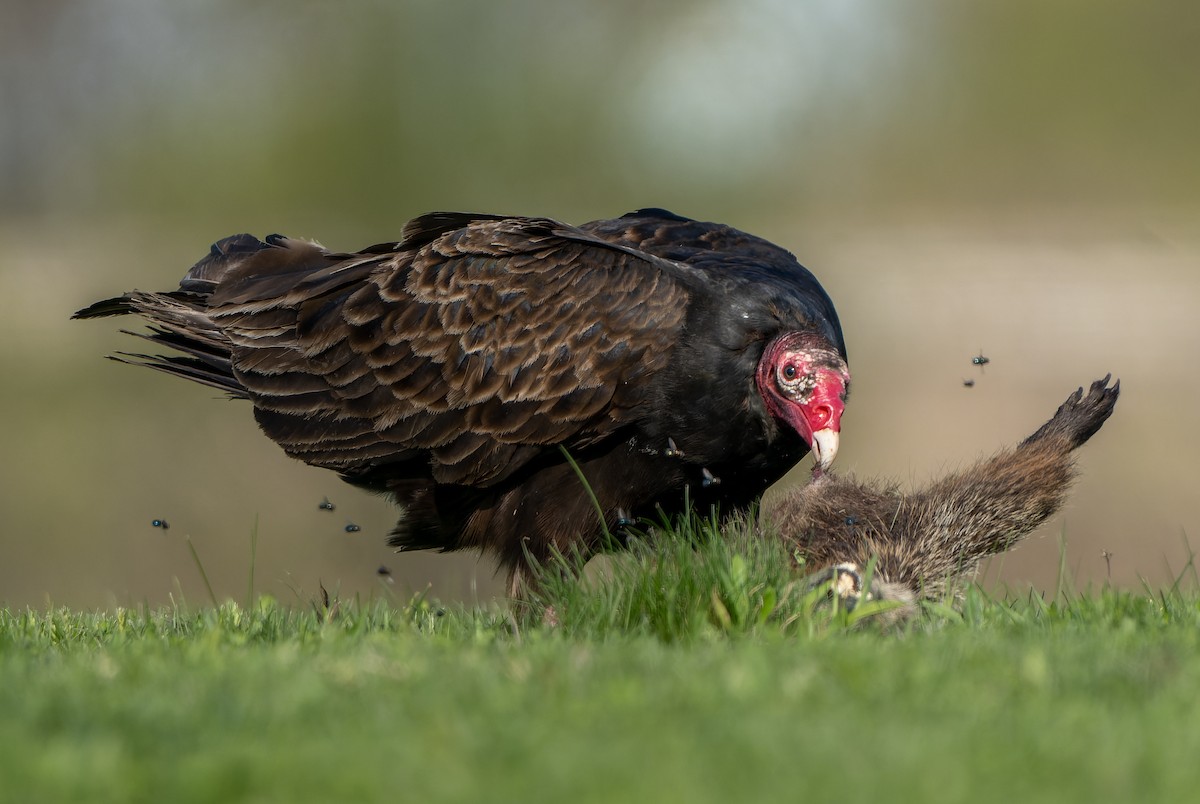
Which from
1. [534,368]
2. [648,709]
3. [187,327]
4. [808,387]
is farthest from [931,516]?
[187,327]

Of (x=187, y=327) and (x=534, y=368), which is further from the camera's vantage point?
(x=187, y=327)

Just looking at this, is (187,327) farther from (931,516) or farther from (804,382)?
(931,516)

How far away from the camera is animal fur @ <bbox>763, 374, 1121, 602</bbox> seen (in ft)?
15.3

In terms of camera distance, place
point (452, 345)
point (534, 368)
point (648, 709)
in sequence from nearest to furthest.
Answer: point (648, 709) → point (534, 368) → point (452, 345)

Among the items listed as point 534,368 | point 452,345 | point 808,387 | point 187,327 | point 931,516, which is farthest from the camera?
point 187,327

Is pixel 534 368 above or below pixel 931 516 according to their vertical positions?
above

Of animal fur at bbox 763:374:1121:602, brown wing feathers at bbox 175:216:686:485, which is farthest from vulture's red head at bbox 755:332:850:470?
brown wing feathers at bbox 175:216:686:485

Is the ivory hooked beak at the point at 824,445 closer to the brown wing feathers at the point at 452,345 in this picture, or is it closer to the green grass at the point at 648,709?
the brown wing feathers at the point at 452,345

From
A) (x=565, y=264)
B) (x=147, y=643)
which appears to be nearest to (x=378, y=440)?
(x=565, y=264)

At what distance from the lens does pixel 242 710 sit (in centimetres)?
264

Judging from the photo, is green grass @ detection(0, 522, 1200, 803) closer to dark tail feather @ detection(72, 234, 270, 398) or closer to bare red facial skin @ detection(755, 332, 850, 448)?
bare red facial skin @ detection(755, 332, 850, 448)

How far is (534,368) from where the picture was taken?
17.1ft

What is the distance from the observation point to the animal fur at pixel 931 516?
467 centimetres

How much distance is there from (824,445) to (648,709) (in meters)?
2.28
